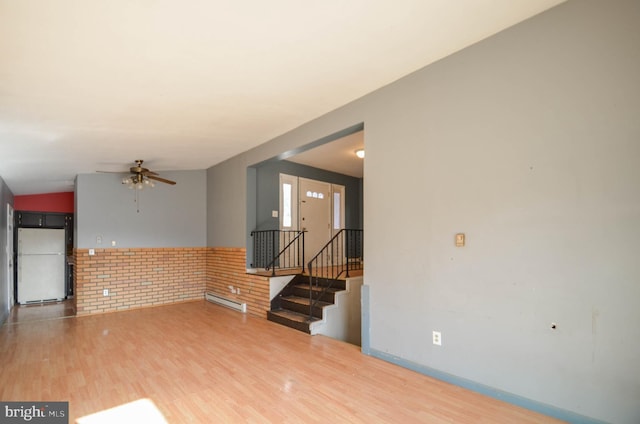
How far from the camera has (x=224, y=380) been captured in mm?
3160

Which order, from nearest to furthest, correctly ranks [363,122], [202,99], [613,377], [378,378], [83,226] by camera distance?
[613,377] < [378,378] < [202,99] < [363,122] < [83,226]

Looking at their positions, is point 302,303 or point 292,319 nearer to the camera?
point 292,319

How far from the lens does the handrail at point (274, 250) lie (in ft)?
21.1

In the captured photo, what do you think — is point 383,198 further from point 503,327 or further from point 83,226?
point 83,226

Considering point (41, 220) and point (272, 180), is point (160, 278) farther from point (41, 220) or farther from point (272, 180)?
point (41, 220)

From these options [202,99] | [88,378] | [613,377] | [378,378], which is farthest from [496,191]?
[88,378]

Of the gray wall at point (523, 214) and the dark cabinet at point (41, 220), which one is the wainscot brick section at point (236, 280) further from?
the dark cabinet at point (41, 220)

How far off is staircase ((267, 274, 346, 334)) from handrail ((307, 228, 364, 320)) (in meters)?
0.06

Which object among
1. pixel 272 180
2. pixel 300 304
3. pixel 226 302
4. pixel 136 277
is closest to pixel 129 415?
pixel 300 304

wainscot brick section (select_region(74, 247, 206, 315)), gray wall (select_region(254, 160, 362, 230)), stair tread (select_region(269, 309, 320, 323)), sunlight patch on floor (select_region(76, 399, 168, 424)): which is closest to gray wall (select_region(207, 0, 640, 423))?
stair tread (select_region(269, 309, 320, 323))

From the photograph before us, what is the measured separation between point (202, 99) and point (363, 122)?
1.83 meters

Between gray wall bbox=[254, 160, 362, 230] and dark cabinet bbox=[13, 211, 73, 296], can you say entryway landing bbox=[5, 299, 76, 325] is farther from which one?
gray wall bbox=[254, 160, 362, 230]

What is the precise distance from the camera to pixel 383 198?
144 inches

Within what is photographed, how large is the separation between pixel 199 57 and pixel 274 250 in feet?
13.7
